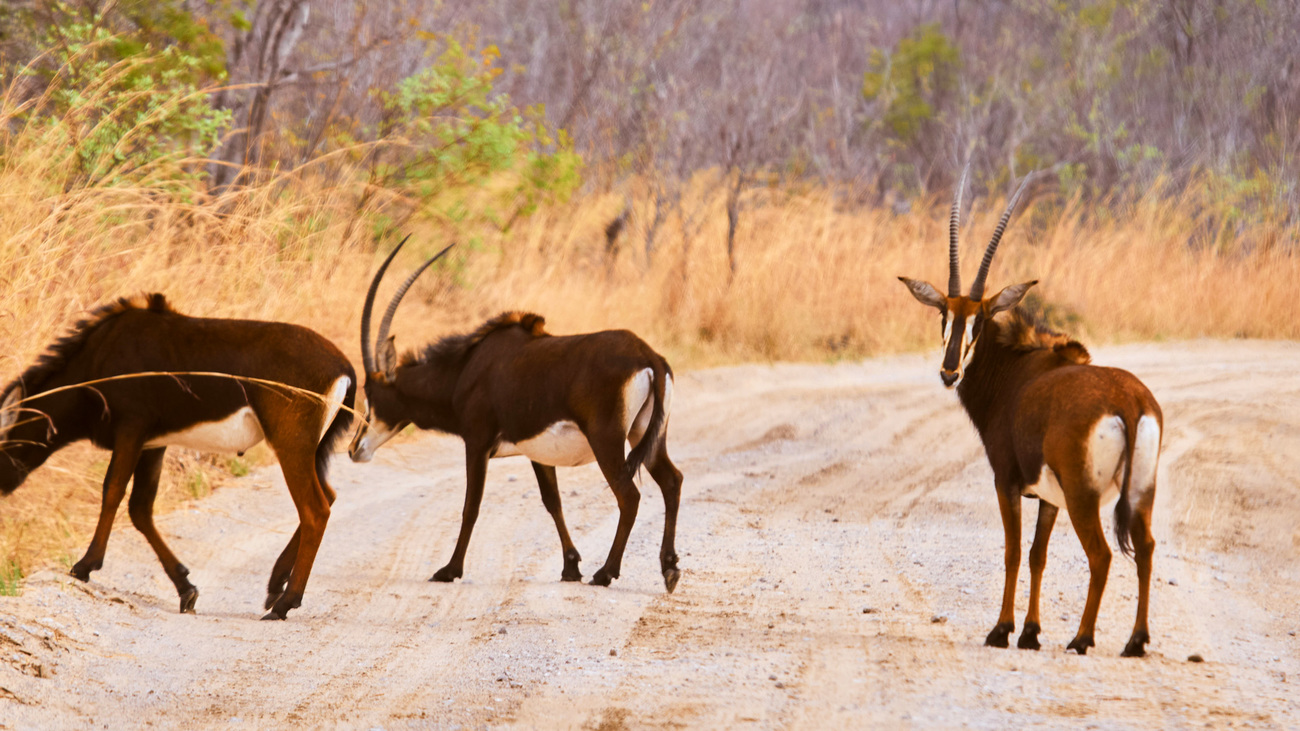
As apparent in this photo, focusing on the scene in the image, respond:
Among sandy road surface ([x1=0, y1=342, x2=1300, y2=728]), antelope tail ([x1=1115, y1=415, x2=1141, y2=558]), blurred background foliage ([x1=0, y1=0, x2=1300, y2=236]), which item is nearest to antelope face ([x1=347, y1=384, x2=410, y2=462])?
sandy road surface ([x1=0, y1=342, x2=1300, y2=728])

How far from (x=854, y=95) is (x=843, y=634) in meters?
31.1

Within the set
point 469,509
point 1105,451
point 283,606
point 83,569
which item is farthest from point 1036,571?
point 83,569

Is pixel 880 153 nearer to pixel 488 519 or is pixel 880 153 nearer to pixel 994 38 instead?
pixel 994 38

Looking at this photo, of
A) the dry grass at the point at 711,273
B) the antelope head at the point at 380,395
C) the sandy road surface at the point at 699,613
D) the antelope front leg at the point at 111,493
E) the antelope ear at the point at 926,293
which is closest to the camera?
the sandy road surface at the point at 699,613

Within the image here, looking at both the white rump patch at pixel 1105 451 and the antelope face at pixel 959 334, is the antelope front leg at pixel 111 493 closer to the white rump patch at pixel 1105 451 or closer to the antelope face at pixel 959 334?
the antelope face at pixel 959 334

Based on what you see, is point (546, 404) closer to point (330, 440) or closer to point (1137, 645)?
point (330, 440)

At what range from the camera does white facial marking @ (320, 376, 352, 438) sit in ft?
17.4

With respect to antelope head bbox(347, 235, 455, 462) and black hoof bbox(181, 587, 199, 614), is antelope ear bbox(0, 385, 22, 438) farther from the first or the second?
antelope head bbox(347, 235, 455, 462)

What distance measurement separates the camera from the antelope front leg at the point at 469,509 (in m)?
6.06

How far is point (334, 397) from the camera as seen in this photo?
5.32 meters

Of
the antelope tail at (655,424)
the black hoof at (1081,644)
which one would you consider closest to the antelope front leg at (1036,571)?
the black hoof at (1081,644)

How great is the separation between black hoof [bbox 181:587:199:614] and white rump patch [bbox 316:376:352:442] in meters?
0.82

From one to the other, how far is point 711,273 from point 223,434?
409 inches

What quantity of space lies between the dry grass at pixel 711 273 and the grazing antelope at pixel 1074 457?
191 inches
